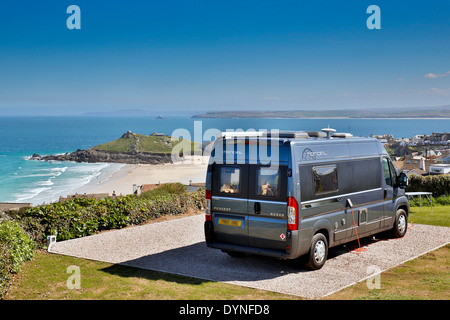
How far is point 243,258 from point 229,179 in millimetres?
2001

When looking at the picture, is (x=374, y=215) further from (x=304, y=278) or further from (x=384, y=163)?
A: (x=304, y=278)

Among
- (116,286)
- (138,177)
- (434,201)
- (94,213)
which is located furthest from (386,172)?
(138,177)

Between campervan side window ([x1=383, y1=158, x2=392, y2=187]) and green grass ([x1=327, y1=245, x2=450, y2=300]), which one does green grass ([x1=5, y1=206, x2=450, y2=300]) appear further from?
campervan side window ([x1=383, y1=158, x2=392, y2=187])

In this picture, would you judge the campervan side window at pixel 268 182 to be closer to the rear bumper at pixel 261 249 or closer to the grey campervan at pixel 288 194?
the grey campervan at pixel 288 194

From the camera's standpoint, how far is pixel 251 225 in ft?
29.3

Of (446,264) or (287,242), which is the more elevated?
(287,242)

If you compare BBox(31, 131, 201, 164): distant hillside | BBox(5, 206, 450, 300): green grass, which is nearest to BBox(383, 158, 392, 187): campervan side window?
BBox(5, 206, 450, 300): green grass

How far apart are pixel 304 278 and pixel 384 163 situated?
4284 millimetres

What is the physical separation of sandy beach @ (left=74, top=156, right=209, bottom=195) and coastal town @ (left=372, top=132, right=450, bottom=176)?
2856 cm

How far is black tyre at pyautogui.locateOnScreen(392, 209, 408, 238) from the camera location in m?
11.6
